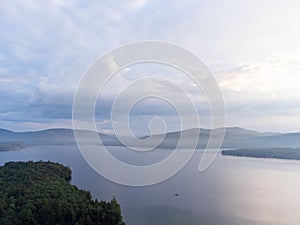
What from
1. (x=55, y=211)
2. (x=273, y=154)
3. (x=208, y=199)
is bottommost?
(x=208, y=199)

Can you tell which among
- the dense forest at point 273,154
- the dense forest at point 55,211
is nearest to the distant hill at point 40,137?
the dense forest at point 273,154

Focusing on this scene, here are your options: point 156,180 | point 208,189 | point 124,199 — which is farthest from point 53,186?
point 208,189

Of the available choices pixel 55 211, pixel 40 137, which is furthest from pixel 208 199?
pixel 40 137

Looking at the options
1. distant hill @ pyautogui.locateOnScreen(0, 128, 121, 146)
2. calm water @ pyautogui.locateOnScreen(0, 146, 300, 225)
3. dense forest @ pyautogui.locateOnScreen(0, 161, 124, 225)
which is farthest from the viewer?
distant hill @ pyautogui.locateOnScreen(0, 128, 121, 146)

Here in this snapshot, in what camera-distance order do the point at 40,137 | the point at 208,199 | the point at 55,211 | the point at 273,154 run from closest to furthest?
the point at 55,211 < the point at 208,199 < the point at 273,154 < the point at 40,137

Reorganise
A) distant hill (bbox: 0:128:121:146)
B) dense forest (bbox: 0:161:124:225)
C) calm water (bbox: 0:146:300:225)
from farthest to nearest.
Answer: distant hill (bbox: 0:128:121:146), calm water (bbox: 0:146:300:225), dense forest (bbox: 0:161:124:225)

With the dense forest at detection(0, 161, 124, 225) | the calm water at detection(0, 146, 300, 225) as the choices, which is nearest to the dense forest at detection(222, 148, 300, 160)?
the calm water at detection(0, 146, 300, 225)

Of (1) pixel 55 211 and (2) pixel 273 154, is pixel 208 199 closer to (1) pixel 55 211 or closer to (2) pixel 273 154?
(1) pixel 55 211

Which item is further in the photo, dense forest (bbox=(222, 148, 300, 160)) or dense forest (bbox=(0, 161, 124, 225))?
dense forest (bbox=(222, 148, 300, 160))

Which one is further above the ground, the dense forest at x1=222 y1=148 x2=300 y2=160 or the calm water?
the dense forest at x1=222 y1=148 x2=300 y2=160

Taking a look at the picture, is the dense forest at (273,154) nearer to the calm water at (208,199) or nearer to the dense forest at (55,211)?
the calm water at (208,199)

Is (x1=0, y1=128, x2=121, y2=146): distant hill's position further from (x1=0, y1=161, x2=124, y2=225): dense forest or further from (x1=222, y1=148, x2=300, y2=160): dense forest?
(x1=0, y1=161, x2=124, y2=225): dense forest

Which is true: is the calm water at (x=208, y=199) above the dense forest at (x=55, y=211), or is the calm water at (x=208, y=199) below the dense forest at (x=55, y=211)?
below

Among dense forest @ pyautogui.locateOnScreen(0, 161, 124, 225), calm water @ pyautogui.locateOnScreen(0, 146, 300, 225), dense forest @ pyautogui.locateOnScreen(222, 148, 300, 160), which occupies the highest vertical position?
dense forest @ pyautogui.locateOnScreen(222, 148, 300, 160)
